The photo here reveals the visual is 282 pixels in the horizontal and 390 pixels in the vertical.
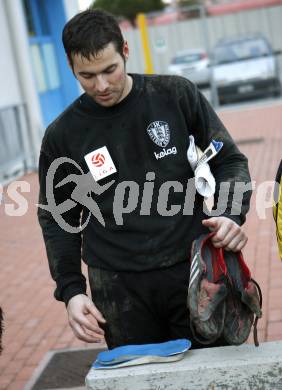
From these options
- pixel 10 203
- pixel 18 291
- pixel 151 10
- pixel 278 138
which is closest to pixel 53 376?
pixel 18 291

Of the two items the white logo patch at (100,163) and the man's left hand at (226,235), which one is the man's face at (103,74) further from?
the man's left hand at (226,235)

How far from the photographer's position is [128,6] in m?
44.1

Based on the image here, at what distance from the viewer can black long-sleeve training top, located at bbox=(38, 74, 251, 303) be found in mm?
2770

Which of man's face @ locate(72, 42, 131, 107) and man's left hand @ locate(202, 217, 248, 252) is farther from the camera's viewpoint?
man's face @ locate(72, 42, 131, 107)

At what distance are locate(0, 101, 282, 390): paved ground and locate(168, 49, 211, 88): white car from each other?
16.5 metres

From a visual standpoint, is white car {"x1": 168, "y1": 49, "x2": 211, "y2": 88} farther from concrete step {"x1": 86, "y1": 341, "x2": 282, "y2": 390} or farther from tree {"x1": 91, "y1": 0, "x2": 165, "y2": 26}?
concrete step {"x1": 86, "y1": 341, "x2": 282, "y2": 390}

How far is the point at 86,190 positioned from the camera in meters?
2.89

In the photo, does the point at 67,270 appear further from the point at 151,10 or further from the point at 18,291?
the point at 151,10

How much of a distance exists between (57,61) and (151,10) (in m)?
29.2

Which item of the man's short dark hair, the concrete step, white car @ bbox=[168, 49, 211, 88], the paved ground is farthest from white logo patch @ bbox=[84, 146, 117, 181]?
white car @ bbox=[168, 49, 211, 88]

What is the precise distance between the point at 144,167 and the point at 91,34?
0.51m

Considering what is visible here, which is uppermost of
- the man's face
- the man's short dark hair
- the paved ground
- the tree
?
the man's short dark hair
